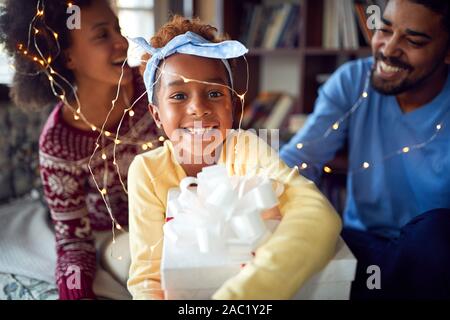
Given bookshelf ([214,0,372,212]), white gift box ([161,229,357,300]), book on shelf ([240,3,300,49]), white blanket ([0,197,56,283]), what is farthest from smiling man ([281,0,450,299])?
white blanket ([0,197,56,283])

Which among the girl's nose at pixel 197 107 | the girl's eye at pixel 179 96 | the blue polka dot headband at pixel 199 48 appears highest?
the blue polka dot headband at pixel 199 48

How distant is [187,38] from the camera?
54cm

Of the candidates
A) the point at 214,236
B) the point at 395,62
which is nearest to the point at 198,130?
the point at 214,236

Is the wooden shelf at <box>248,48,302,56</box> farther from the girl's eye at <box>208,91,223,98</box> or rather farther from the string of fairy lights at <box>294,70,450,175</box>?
the girl's eye at <box>208,91,223,98</box>

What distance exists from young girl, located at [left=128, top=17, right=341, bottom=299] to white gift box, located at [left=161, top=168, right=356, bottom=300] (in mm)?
18

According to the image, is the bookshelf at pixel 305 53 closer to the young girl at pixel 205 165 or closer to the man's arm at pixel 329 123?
the man's arm at pixel 329 123

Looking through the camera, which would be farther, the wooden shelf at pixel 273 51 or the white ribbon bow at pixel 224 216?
the wooden shelf at pixel 273 51

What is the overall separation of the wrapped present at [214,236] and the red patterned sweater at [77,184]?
192 mm

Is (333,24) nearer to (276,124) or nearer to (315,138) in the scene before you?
(276,124)

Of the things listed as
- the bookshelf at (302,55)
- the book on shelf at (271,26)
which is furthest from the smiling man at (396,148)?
the book on shelf at (271,26)

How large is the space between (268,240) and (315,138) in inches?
16.1

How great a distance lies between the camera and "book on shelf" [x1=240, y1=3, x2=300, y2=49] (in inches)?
45.4

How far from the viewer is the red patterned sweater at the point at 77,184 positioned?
2.23 feet
